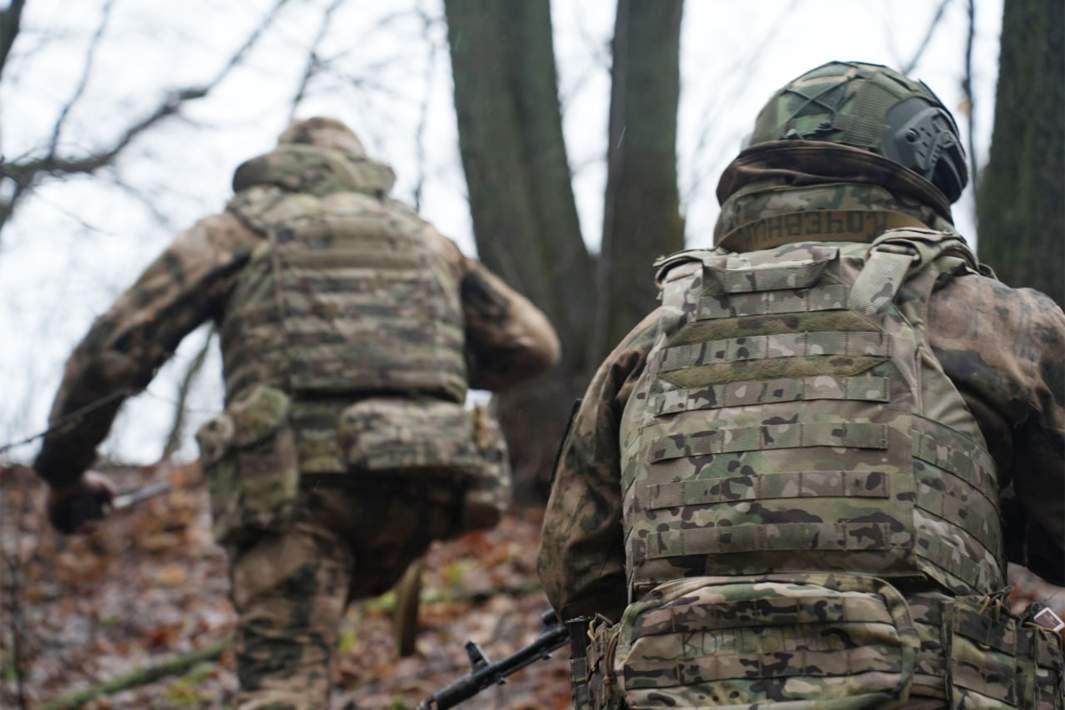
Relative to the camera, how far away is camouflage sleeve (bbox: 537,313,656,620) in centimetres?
376

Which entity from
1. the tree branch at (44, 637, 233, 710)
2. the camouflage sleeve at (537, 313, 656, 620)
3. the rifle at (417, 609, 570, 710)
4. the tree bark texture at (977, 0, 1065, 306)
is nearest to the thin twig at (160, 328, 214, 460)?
the tree branch at (44, 637, 233, 710)

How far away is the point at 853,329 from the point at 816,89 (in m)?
0.84

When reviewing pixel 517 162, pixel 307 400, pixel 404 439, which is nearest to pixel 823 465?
pixel 404 439

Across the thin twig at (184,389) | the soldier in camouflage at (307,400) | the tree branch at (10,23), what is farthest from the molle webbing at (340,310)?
the thin twig at (184,389)

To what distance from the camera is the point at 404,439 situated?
583 centimetres

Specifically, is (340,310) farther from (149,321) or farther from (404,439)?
(149,321)

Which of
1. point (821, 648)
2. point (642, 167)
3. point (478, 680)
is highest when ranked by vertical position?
point (642, 167)

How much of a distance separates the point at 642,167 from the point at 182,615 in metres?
3.66

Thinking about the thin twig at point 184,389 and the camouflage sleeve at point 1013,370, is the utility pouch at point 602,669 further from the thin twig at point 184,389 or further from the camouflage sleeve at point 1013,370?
the thin twig at point 184,389

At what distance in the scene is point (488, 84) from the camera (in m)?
9.79

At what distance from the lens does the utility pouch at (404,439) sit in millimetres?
5801

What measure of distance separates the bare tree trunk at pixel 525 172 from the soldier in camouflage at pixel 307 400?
3.35 metres

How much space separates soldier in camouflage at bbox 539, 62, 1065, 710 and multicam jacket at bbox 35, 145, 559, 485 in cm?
235

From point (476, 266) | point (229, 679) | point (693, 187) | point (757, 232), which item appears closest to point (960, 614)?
point (757, 232)
